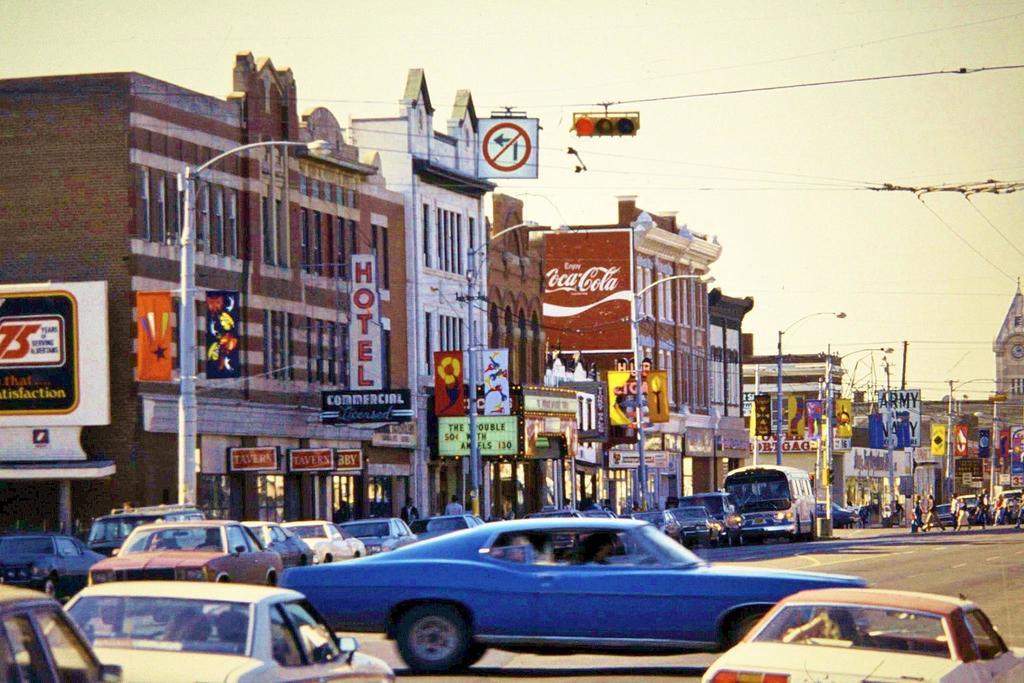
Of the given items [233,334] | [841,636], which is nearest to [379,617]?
[841,636]

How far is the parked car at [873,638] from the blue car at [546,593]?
192 inches

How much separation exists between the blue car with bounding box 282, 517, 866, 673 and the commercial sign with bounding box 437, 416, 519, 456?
47.1m

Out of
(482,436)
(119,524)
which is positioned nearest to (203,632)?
(119,524)

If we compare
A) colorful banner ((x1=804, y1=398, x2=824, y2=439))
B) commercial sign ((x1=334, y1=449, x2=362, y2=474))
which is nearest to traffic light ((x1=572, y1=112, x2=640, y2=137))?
commercial sign ((x1=334, y1=449, x2=362, y2=474))

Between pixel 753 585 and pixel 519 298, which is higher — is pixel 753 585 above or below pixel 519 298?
below

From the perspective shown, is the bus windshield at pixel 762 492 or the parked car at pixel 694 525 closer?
the parked car at pixel 694 525

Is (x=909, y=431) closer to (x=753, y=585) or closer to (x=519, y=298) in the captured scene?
(x=519, y=298)

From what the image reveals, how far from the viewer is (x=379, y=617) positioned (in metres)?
18.6

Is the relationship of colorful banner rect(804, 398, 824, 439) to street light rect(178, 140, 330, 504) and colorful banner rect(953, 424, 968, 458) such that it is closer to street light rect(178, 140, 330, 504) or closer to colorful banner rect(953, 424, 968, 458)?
colorful banner rect(953, 424, 968, 458)

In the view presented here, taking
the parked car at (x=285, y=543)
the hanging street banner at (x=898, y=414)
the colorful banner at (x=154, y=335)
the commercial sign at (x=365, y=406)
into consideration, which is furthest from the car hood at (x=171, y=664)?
the hanging street banner at (x=898, y=414)

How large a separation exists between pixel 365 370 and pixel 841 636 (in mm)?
45011

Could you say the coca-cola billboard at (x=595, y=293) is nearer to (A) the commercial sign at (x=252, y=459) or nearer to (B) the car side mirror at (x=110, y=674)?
(A) the commercial sign at (x=252, y=459)

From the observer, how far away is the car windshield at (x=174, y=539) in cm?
2555

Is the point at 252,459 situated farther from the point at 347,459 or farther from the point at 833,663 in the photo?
the point at 833,663
